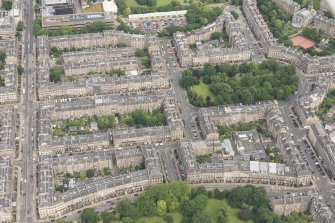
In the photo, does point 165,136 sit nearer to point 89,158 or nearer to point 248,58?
point 89,158

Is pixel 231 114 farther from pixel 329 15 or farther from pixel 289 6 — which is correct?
pixel 329 15

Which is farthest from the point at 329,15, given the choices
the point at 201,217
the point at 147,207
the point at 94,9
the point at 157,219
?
the point at 147,207

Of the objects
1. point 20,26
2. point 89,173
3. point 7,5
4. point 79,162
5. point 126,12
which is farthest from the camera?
point 7,5

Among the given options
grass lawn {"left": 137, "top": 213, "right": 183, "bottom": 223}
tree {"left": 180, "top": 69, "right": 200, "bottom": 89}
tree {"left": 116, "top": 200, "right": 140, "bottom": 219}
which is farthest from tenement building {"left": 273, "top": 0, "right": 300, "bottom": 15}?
tree {"left": 116, "top": 200, "right": 140, "bottom": 219}

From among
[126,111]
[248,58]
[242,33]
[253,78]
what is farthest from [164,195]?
[242,33]

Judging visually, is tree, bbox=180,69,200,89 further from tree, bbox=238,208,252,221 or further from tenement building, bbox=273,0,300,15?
tenement building, bbox=273,0,300,15
